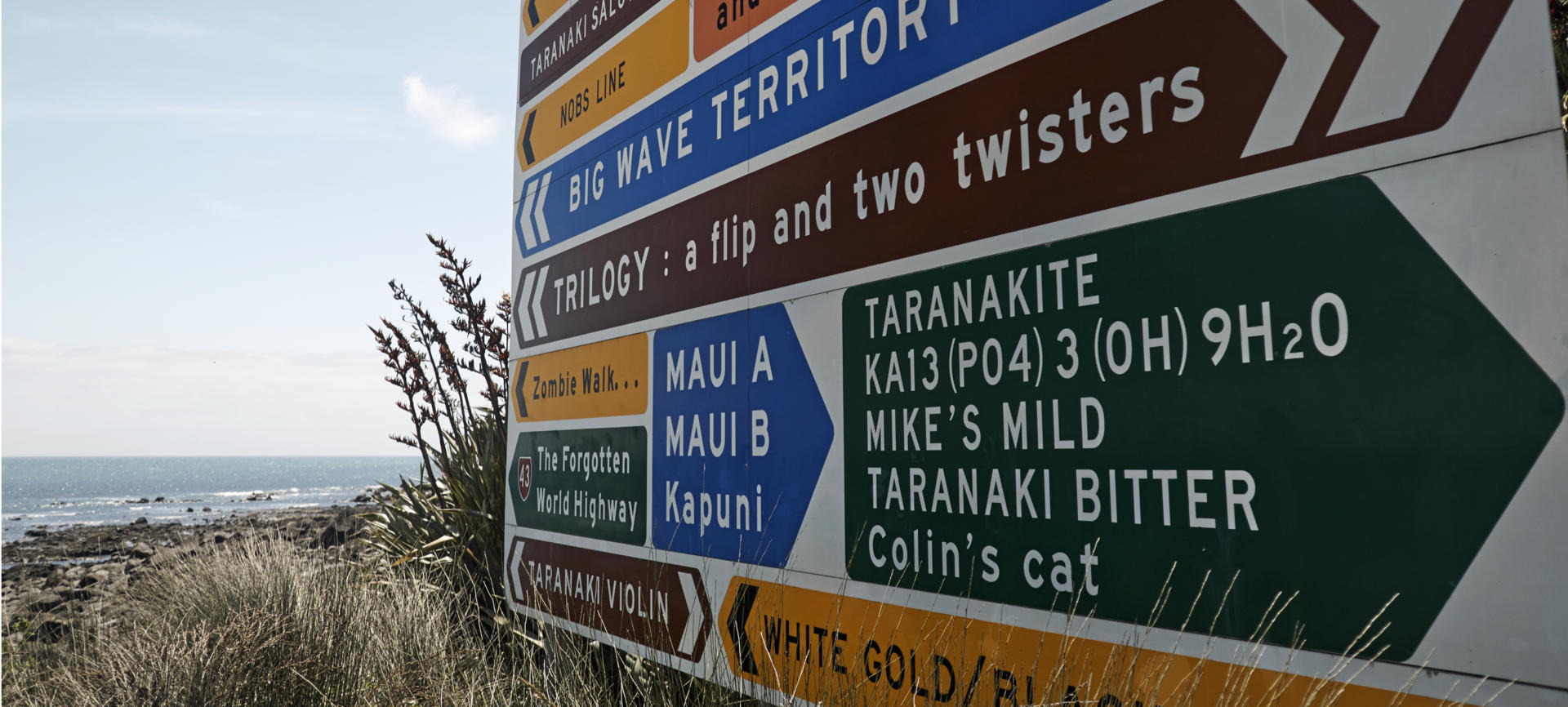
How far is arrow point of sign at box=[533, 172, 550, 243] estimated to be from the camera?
4.82 m

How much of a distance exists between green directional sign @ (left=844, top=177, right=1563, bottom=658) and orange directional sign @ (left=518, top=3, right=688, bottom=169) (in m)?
2.06

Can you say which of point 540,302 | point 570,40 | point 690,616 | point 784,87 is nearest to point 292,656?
point 690,616

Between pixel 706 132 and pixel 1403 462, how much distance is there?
2.74 m

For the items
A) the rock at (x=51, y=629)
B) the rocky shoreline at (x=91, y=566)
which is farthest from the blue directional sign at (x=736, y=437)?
the rock at (x=51, y=629)

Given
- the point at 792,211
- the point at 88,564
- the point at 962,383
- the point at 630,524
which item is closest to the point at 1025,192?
the point at 962,383

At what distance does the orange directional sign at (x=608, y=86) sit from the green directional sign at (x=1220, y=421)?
206 cm

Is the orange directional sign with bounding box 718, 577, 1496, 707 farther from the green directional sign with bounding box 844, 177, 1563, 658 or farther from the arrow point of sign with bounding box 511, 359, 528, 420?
the arrow point of sign with bounding box 511, 359, 528, 420

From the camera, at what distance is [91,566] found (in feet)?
48.6

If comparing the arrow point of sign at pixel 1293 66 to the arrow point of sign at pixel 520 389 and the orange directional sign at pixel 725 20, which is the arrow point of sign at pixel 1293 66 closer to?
the orange directional sign at pixel 725 20

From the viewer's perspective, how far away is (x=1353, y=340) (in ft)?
5.24

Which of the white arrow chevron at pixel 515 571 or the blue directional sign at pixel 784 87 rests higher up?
the blue directional sign at pixel 784 87

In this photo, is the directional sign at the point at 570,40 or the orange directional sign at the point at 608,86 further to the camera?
the directional sign at the point at 570,40

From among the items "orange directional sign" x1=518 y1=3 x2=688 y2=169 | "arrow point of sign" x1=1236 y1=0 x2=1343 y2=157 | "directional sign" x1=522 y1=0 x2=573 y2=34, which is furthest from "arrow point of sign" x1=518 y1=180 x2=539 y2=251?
"arrow point of sign" x1=1236 y1=0 x2=1343 y2=157

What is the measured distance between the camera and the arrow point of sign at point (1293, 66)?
168cm
